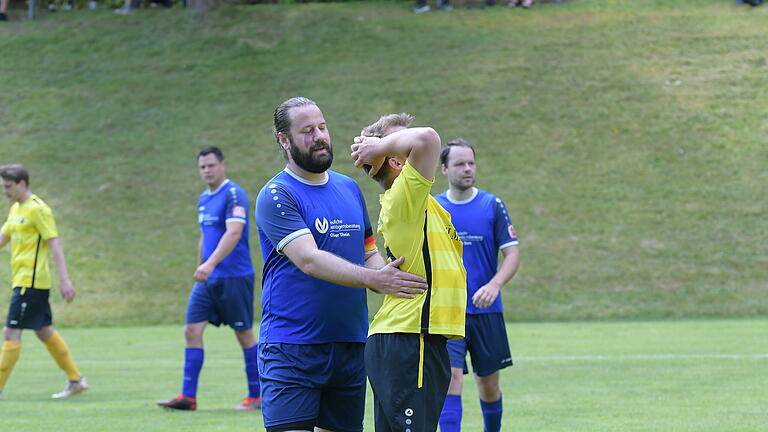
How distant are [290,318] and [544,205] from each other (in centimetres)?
1882

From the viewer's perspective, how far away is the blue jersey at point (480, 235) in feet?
24.9

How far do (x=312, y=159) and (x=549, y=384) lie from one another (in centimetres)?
677

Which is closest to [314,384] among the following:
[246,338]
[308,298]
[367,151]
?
[308,298]

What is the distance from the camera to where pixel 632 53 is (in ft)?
99.1

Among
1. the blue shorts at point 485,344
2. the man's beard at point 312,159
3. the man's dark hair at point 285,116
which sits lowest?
the blue shorts at point 485,344

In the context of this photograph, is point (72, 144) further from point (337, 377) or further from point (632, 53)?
point (337, 377)

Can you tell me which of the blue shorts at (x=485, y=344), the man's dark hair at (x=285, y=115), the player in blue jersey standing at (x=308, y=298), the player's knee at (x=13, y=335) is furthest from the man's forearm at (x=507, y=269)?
the player's knee at (x=13, y=335)

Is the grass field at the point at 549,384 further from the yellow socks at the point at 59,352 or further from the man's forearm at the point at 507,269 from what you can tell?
the man's forearm at the point at 507,269

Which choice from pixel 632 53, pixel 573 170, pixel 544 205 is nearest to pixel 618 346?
pixel 544 205

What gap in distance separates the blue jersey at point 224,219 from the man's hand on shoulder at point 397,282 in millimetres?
5367

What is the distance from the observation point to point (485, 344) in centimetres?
739

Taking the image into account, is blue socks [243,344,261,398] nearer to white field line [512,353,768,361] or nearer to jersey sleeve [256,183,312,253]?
white field line [512,353,768,361]

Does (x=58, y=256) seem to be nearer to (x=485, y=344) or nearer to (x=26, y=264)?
(x=26, y=264)

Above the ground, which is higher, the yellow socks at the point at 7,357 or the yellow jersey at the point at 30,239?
the yellow jersey at the point at 30,239
